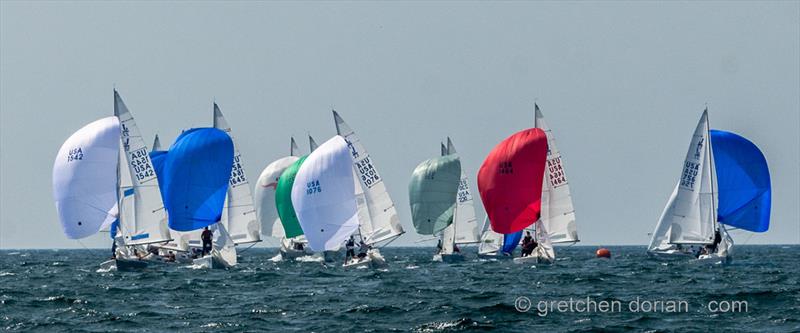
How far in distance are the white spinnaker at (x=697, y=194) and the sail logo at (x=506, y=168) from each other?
9776 mm

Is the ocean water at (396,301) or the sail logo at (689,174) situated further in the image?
the sail logo at (689,174)

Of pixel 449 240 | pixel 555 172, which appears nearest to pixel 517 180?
pixel 555 172

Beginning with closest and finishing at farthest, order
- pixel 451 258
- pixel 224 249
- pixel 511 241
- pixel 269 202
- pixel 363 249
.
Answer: pixel 224 249, pixel 363 249, pixel 511 241, pixel 451 258, pixel 269 202

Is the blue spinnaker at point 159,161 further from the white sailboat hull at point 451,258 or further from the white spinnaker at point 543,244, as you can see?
the white spinnaker at point 543,244

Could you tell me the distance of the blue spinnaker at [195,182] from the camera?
5881cm

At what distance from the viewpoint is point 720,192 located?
64062 millimetres

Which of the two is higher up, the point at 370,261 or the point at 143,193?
the point at 143,193

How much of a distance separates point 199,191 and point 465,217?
22.8m

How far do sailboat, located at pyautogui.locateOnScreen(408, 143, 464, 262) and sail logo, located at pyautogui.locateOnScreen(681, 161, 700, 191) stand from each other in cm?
1488

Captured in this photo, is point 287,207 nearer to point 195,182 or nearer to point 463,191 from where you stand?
point 463,191

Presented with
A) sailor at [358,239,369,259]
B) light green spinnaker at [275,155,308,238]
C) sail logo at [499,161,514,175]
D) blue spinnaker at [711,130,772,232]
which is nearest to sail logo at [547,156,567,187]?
sail logo at [499,161,514,175]

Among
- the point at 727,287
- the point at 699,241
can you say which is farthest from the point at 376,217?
the point at 727,287

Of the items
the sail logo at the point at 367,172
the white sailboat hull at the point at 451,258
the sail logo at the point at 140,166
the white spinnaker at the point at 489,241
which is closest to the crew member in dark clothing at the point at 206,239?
the sail logo at the point at 140,166

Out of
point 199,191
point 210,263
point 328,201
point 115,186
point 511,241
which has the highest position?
point 115,186
